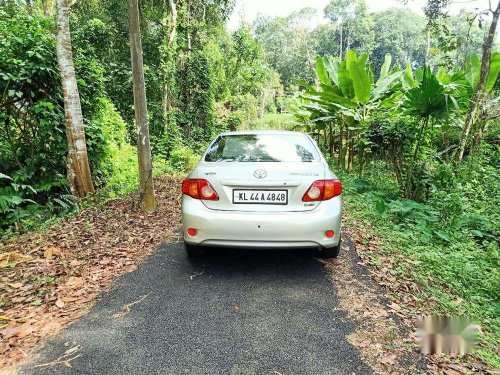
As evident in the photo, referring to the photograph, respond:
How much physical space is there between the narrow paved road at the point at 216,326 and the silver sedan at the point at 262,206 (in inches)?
17.7

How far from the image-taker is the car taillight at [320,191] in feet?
10.8

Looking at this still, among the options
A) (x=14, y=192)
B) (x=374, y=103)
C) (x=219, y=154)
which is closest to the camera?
(x=219, y=154)

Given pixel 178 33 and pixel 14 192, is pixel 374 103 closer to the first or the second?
pixel 14 192

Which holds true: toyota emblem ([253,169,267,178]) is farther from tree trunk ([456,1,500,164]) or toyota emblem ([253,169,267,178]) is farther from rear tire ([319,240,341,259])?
tree trunk ([456,1,500,164])

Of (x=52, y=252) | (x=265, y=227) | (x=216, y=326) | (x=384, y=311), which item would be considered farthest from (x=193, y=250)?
(x=384, y=311)

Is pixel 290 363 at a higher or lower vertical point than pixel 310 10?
lower

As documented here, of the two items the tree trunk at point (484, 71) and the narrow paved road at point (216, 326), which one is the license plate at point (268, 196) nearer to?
the narrow paved road at point (216, 326)

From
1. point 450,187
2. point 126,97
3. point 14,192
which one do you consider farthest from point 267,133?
point 126,97

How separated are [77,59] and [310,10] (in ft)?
177

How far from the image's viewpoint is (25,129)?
20.4 feet

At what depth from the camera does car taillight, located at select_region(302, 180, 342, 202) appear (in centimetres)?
329

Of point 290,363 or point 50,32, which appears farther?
point 50,32

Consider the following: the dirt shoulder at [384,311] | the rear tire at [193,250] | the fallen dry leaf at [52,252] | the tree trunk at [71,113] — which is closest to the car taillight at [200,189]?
the rear tire at [193,250]

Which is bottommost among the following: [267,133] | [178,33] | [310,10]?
[267,133]
